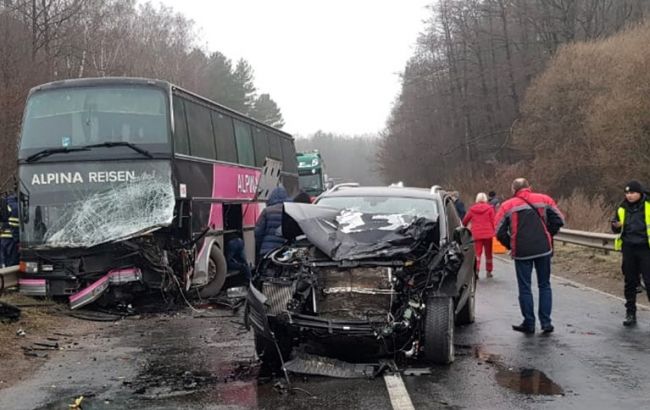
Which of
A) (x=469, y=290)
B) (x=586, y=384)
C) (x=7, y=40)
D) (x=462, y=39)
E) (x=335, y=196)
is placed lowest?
(x=586, y=384)

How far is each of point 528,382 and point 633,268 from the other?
148 inches

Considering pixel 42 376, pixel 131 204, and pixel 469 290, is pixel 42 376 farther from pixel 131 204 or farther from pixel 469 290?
pixel 469 290

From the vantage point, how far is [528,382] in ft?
19.5

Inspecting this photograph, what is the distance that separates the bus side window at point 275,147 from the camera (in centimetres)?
1770

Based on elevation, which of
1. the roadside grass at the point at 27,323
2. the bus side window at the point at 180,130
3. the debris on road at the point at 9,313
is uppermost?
the bus side window at the point at 180,130

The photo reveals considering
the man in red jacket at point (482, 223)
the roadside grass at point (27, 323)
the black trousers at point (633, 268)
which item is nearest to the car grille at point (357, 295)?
the roadside grass at point (27, 323)

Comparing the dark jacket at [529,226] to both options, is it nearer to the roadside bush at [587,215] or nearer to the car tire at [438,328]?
the car tire at [438,328]

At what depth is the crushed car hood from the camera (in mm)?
6598

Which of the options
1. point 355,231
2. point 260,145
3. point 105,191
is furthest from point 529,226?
point 260,145

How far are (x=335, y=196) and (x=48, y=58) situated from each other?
24913 mm

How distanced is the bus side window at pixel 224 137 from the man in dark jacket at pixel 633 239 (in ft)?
23.7

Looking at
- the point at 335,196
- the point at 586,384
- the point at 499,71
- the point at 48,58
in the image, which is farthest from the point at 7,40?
the point at 499,71

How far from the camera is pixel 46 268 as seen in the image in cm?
1019

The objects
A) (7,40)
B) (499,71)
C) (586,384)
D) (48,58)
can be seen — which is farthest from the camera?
(499,71)
